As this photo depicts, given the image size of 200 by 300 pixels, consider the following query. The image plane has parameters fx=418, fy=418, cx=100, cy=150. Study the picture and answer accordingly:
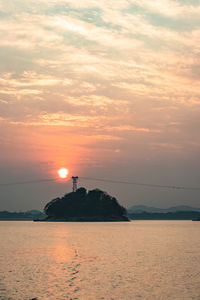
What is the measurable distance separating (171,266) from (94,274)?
18791 mm

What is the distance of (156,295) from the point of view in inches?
1938

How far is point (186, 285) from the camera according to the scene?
56.7 meters

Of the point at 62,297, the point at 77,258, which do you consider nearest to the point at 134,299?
the point at 62,297

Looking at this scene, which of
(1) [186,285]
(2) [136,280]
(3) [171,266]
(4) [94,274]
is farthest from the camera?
(3) [171,266]

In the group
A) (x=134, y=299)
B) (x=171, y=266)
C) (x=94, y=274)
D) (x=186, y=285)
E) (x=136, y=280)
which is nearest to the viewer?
(x=134, y=299)

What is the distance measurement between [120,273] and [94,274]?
4.83m

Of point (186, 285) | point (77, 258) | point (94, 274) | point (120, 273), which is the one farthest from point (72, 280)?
point (77, 258)

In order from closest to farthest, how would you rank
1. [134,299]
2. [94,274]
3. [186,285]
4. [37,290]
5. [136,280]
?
[134,299], [37,290], [186,285], [136,280], [94,274]

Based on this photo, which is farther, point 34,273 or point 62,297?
point 34,273

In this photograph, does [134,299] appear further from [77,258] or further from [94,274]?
[77,258]

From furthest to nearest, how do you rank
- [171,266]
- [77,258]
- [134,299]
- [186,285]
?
[77,258] → [171,266] → [186,285] → [134,299]

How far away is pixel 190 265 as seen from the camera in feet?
261

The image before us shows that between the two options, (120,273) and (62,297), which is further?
(120,273)

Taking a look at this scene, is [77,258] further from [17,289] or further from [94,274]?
[17,289]
